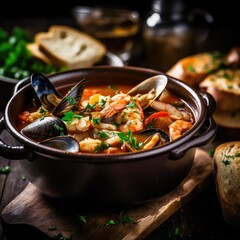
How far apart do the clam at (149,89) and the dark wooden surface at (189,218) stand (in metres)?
0.82

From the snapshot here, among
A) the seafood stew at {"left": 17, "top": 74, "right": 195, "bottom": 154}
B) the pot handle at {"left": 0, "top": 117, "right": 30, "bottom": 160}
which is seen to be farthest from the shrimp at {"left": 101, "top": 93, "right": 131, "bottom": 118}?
the pot handle at {"left": 0, "top": 117, "right": 30, "bottom": 160}

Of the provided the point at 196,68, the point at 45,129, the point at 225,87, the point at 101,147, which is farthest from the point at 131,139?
the point at 196,68

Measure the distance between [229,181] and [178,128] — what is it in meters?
0.52

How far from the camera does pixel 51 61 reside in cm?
529

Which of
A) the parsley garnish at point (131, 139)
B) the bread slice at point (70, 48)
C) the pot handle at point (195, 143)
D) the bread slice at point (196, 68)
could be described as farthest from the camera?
the bread slice at point (70, 48)

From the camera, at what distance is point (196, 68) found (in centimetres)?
511

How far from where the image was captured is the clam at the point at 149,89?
141 inches

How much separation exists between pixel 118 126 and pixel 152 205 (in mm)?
595

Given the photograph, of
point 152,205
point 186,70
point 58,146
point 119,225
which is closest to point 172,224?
point 152,205

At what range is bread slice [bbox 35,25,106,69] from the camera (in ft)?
17.2

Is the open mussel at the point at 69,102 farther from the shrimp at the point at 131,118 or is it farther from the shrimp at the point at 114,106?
the shrimp at the point at 131,118

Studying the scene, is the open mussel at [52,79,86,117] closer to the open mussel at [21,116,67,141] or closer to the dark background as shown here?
the open mussel at [21,116,67,141]

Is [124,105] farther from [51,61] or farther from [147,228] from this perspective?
[51,61]

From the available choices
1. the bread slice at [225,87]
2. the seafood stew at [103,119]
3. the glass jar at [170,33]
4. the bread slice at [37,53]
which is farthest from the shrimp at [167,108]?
the glass jar at [170,33]
